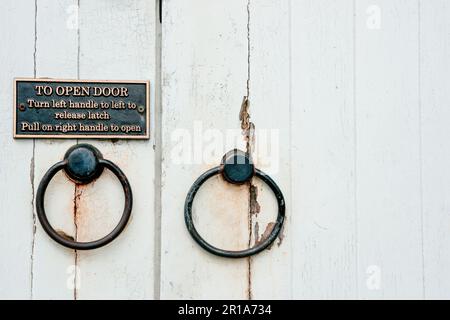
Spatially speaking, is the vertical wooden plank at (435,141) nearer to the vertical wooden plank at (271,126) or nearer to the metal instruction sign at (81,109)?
the vertical wooden plank at (271,126)

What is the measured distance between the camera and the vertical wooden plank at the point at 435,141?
113 cm

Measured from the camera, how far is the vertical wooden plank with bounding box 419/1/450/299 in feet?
3.71

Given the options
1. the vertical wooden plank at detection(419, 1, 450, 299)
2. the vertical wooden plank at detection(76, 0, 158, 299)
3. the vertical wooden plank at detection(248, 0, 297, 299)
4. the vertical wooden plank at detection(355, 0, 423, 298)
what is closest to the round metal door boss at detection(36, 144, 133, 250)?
the vertical wooden plank at detection(76, 0, 158, 299)

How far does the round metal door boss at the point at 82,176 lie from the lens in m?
1.06

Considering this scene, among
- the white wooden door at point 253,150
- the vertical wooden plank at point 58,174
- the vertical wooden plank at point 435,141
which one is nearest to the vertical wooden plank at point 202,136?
the white wooden door at point 253,150

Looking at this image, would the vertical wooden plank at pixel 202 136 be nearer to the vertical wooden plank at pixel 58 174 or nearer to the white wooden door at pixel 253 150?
the white wooden door at pixel 253 150

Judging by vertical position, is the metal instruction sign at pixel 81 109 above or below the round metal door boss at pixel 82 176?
above

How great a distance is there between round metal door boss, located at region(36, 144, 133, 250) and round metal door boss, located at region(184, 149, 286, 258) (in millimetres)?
111

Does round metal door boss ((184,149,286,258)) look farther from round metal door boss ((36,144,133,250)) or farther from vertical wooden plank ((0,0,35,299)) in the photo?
vertical wooden plank ((0,0,35,299))

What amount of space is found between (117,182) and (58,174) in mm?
105

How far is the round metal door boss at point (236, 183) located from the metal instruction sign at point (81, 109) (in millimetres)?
136

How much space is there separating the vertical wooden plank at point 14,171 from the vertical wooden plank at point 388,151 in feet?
1.94

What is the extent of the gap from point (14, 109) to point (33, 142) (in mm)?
66

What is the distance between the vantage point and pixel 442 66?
1146 mm
